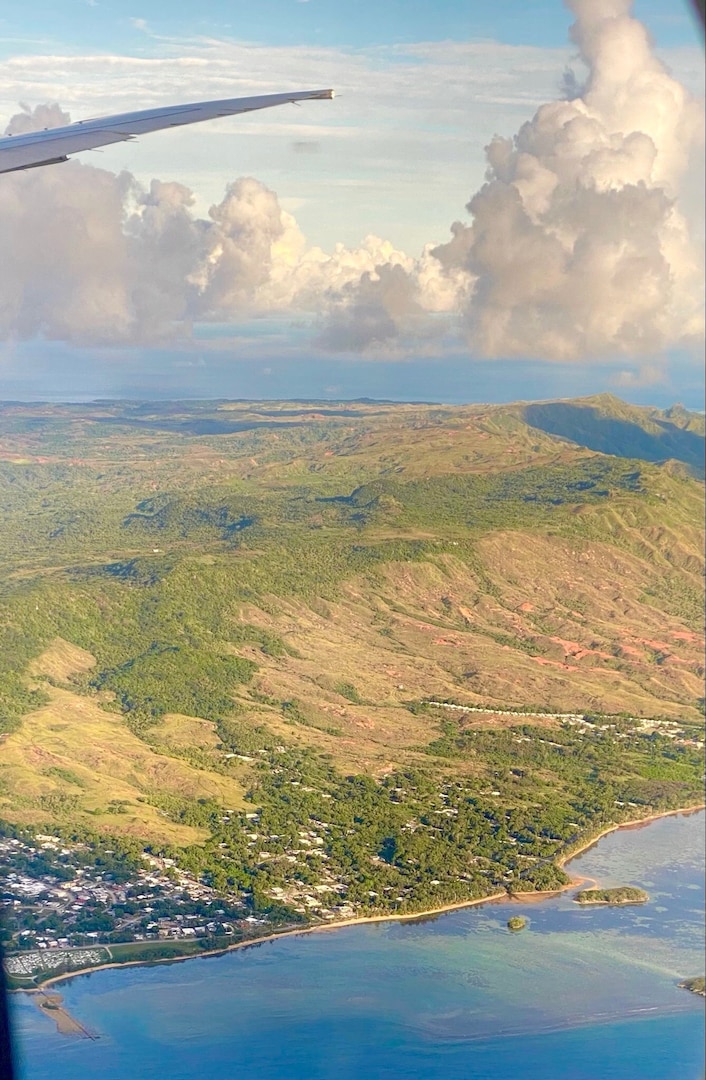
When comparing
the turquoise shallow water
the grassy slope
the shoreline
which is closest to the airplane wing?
the turquoise shallow water

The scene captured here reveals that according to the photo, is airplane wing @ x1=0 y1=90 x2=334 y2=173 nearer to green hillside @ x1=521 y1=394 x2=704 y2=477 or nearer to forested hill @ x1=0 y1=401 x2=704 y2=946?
forested hill @ x1=0 y1=401 x2=704 y2=946

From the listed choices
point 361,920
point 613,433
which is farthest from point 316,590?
point 613,433

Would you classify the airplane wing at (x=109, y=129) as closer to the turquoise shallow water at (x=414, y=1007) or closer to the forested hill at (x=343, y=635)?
the turquoise shallow water at (x=414, y=1007)

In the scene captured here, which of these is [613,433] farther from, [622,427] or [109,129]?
[109,129]

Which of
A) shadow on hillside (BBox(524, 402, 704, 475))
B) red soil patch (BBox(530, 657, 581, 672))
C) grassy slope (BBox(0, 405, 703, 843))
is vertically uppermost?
shadow on hillside (BBox(524, 402, 704, 475))

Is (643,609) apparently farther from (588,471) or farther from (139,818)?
(139,818)

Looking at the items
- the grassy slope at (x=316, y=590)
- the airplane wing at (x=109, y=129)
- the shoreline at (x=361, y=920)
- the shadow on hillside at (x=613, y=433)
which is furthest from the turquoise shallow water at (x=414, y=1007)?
the shadow on hillside at (x=613, y=433)

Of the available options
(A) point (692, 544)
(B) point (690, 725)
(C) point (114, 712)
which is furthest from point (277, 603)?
(A) point (692, 544)
